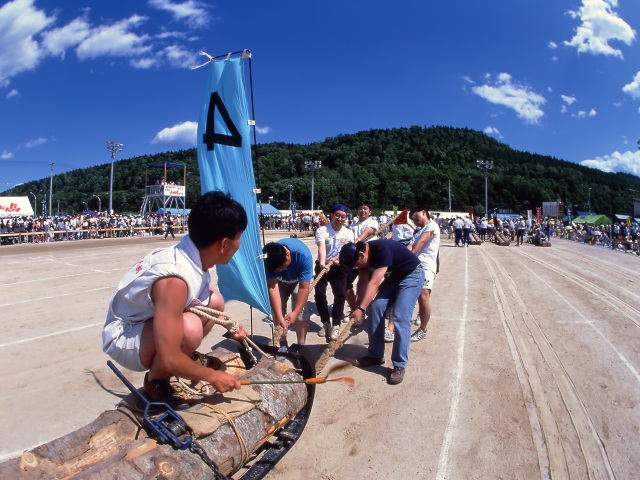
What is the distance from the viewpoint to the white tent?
36.6m

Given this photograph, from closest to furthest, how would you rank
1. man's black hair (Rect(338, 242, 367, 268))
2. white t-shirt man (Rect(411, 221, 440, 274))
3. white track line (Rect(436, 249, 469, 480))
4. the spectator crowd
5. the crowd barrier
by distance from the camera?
white track line (Rect(436, 249, 469, 480))
man's black hair (Rect(338, 242, 367, 268))
white t-shirt man (Rect(411, 221, 440, 274))
the crowd barrier
the spectator crowd

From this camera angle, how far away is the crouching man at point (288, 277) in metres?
4.99

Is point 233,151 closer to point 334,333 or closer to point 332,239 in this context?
point 332,239

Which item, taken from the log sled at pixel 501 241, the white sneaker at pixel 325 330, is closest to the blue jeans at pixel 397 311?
the white sneaker at pixel 325 330

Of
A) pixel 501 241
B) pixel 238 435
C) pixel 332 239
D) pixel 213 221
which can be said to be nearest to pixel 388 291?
pixel 332 239

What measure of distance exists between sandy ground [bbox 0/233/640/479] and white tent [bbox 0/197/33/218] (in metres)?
35.2

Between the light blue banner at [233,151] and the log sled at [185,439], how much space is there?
1.68 m

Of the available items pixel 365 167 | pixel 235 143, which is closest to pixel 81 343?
pixel 235 143

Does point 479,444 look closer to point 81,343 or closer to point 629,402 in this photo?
point 629,402

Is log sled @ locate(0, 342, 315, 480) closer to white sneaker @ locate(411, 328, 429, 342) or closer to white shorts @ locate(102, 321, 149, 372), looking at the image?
→ white shorts @ locate(102, 321, 149, 372)

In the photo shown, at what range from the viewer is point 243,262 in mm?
4973

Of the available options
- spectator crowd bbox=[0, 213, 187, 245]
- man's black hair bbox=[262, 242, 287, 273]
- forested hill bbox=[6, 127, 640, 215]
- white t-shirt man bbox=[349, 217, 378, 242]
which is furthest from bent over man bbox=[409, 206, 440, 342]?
forested hill bbox=[6, 127, 640, 215]

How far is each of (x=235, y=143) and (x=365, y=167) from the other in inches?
4341

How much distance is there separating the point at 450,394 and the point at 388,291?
4.39 feet
